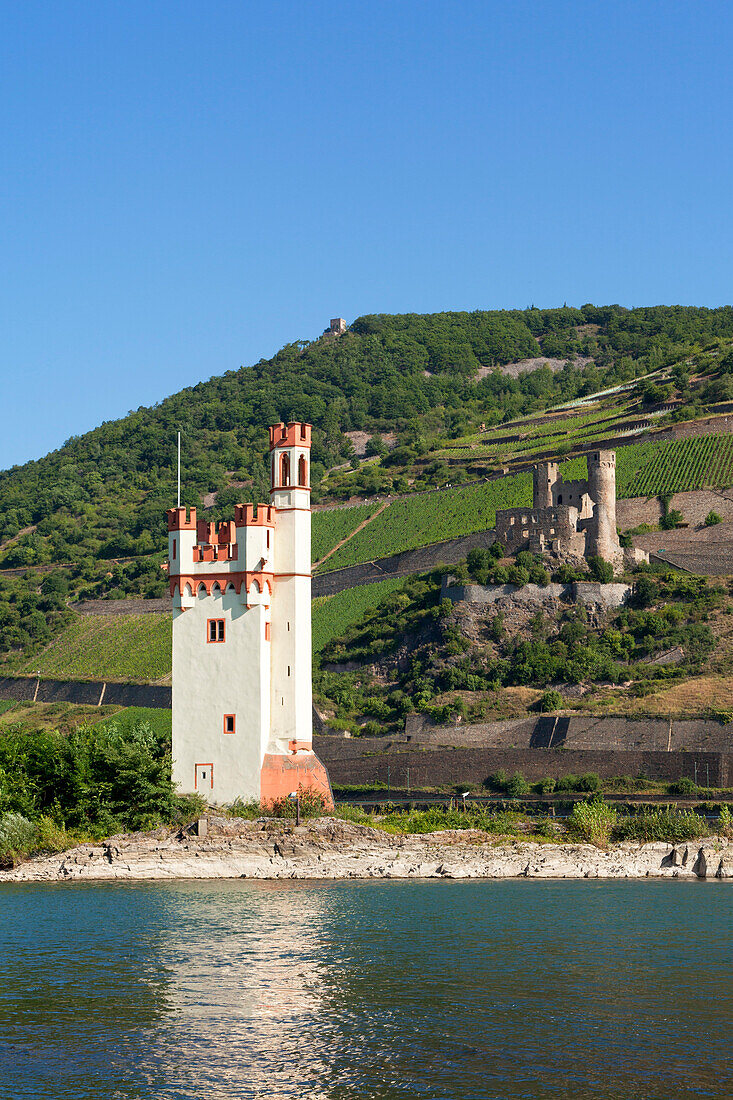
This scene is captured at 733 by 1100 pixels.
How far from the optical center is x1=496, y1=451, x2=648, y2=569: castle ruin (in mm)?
72050

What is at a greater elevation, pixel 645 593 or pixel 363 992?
pixel 645 593

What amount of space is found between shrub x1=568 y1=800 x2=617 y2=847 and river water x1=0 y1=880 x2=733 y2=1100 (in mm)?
3548

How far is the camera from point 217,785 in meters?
36.2

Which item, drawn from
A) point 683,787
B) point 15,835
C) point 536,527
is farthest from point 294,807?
point 536,527

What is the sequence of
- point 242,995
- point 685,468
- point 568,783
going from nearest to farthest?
point 242,995 → point 568,783 → point 685,468

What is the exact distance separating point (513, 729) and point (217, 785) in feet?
89.1

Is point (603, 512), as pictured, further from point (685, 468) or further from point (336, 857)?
point (336, 857)

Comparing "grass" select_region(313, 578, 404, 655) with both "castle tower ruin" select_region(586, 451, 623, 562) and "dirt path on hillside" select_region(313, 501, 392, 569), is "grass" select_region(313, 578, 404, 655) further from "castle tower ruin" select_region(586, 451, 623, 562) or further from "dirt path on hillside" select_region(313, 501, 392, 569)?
"castle tower ruin" select_region(586, 451, 623, 562)

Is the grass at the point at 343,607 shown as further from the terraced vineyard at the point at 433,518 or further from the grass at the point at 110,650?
the grass at the point at 110,650

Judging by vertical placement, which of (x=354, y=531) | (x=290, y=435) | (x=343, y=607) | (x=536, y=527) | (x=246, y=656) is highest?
(x=354, y=531)

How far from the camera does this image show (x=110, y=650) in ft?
287

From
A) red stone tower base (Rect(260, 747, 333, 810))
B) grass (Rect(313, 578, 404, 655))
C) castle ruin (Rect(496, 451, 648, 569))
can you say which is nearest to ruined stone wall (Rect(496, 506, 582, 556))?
castle ruin (Rect(496, 451, 648, 569))

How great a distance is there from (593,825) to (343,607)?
4838cm

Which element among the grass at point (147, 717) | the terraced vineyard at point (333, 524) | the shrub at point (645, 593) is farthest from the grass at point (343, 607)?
the shrub at point (645, 593)
